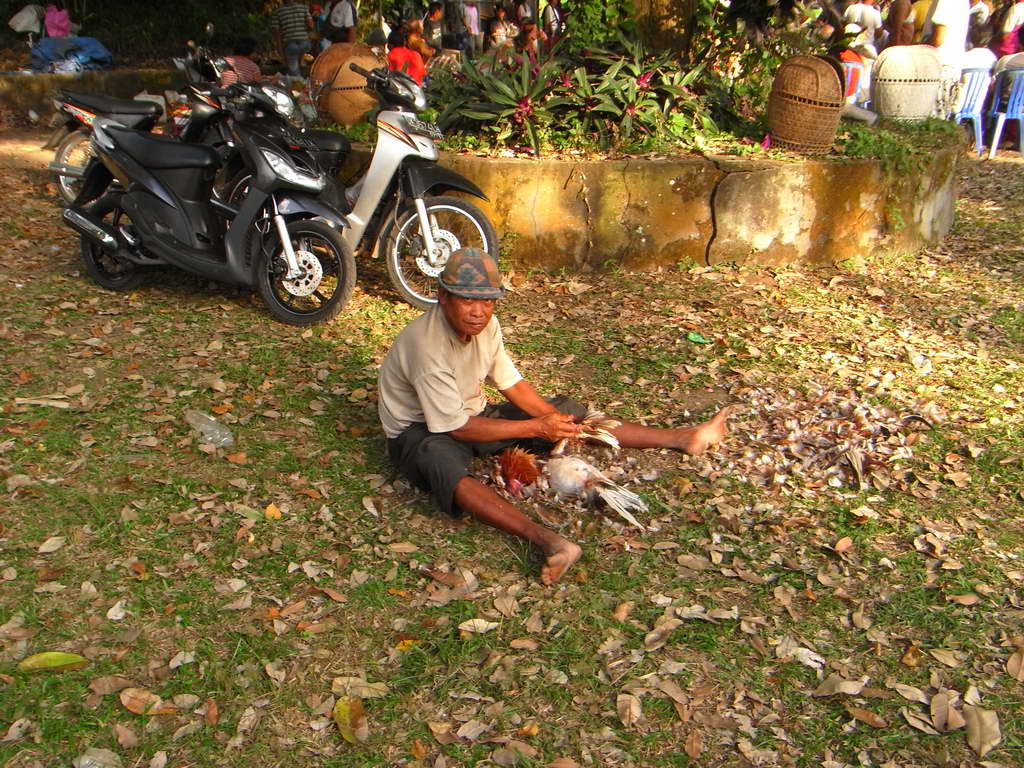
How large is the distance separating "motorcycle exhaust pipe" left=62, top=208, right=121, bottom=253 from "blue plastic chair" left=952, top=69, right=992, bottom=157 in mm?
9937

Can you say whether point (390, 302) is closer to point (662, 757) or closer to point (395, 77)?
point (395, 77)

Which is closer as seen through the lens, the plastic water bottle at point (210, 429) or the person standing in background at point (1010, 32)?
the plastic water bottle at point (210, 429)

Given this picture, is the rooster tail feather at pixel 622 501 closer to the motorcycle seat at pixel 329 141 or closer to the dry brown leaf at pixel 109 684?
the dry brown leaf at pixel 109 684

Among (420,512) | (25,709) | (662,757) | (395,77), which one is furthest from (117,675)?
(395,77)

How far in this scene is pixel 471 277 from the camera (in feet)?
11.5

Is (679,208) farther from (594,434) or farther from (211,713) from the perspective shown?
(211,713)

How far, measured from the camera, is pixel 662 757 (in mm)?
2758

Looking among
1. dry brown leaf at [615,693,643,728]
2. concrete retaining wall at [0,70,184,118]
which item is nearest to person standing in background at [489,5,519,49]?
concrete retaining wall at [0,70,184,118]

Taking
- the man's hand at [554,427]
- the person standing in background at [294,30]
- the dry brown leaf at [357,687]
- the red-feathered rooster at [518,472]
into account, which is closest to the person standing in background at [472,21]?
the person standing in background at [294,30]

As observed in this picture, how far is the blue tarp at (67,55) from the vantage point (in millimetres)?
11641

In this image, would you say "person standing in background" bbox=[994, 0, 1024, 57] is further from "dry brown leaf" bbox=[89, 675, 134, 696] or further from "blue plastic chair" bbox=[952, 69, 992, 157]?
"dry brown leaf" bbox=[89, 675, 134, 696]

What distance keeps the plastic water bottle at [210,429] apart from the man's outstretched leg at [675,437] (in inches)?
79.4

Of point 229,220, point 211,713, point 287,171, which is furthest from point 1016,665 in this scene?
point 229,220

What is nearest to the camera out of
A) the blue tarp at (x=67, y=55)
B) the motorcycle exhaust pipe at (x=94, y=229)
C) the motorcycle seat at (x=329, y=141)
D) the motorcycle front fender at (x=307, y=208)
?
the motorcycle front fender at (x=307, y=208)
